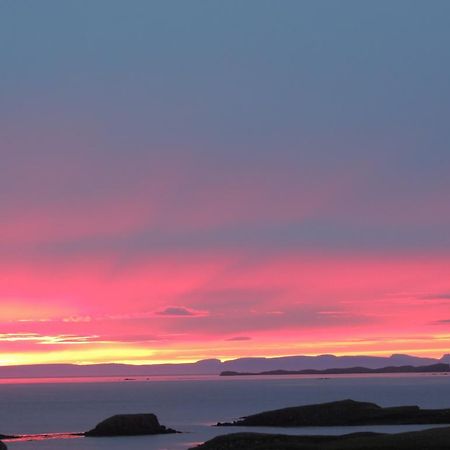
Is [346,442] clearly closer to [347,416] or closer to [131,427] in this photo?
[131,427]

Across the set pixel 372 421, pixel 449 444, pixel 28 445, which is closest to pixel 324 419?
pixel 372 421

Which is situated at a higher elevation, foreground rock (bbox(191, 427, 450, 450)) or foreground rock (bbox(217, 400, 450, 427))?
A: foreground rock (bbox(217, 400, 450, 427))

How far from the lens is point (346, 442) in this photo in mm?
72188

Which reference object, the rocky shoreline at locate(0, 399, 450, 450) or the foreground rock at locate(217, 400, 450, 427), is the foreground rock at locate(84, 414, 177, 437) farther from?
the foreground rock at locate(217, 400, 450, 427)

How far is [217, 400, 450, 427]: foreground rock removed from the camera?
4294 inches

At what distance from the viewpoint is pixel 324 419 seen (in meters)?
115

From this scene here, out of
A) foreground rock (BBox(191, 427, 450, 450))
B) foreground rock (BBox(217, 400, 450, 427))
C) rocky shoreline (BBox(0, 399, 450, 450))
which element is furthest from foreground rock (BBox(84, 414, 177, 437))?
foreground rock (BBox(191, 427, 450, 450))

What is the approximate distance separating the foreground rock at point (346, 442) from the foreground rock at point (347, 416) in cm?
2673

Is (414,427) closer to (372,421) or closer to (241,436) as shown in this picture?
(372,421)

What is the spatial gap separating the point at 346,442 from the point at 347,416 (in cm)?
4350

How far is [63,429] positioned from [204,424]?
17821 mm

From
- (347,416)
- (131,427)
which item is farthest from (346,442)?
(347,416)

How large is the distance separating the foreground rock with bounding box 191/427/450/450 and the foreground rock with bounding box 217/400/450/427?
2673 cm

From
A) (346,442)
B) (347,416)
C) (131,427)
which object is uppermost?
(347,416)
